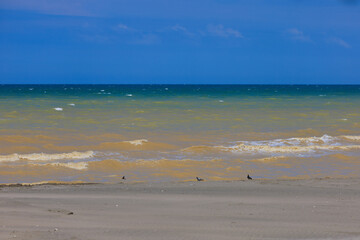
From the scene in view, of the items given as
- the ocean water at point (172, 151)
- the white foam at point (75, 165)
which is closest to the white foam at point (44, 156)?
the ocean water at point (172, 151)

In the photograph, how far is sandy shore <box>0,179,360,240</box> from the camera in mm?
6277

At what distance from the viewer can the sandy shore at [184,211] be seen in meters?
6.28

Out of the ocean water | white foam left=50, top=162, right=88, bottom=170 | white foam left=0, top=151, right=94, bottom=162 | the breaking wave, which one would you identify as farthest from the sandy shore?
the breaking wave

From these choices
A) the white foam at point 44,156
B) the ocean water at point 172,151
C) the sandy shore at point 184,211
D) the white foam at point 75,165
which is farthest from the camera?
the white foam at point 44,156

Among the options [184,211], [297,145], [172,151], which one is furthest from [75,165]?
[297,145]

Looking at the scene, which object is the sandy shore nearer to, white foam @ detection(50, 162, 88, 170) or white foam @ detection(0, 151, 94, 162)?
white foam @ detection(50, 162, 88, 170)

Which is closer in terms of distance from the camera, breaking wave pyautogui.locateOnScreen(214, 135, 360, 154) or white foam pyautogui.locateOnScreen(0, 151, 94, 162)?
white foam pyautogui.locateOnScreen(0, 151, 94, 162)

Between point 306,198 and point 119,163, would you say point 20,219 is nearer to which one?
point 306,198

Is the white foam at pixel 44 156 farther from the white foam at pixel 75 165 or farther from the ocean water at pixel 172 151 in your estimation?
the white foam at pixel 75 165

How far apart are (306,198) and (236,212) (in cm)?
182

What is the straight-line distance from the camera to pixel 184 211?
25.1 ft

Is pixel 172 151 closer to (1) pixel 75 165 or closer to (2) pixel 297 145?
(1) pixel 75 165

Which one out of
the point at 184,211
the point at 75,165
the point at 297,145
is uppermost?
the point at 184,211

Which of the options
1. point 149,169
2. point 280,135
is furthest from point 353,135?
point 149,169
